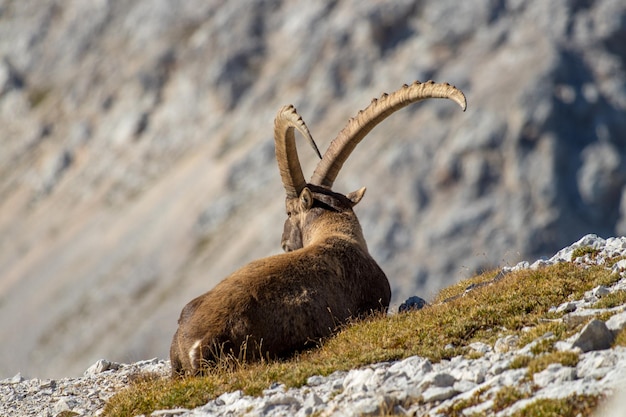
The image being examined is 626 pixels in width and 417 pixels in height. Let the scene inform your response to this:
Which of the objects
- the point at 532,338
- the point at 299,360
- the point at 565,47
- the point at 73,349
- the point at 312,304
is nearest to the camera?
the point at 532,338

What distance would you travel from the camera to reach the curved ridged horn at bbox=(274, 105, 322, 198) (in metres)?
18.1

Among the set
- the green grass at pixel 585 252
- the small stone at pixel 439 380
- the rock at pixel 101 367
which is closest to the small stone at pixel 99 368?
the rock at pixel 101 367

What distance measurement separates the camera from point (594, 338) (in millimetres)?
9789

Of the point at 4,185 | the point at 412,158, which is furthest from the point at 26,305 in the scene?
the point at 412,158

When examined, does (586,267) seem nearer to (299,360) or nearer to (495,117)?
(299,360)

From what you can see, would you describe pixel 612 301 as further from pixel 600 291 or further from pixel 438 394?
pixel 438 394

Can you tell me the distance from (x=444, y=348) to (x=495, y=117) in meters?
172

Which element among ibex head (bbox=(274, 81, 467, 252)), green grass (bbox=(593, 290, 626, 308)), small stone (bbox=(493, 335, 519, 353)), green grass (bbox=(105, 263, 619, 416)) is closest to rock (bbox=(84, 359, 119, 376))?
green grass (bbox=(105, 263, 619, 416))

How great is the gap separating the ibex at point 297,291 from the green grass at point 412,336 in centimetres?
40

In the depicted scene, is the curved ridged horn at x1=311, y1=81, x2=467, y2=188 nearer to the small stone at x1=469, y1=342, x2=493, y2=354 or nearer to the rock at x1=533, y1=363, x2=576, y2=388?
the small stone at x1=469, y1=342, x2=493, y2=354

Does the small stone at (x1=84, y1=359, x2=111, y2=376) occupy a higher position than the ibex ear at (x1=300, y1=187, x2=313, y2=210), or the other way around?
the ibex ear at (x1=300, y1=187, x2=313, y2=210)

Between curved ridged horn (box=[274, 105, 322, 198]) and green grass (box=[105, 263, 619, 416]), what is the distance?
15.4 feet

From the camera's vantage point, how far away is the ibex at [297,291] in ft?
44.3

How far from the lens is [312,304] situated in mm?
14453
